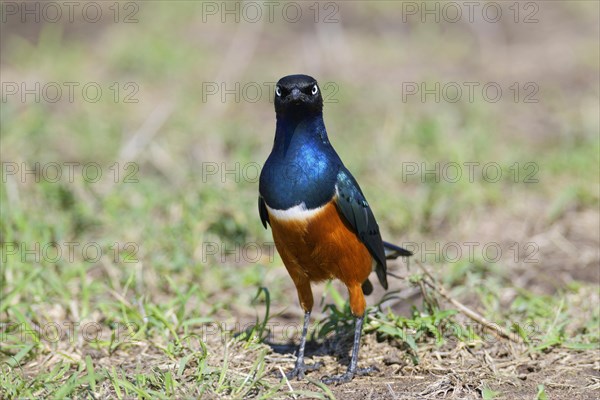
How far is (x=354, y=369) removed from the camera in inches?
157

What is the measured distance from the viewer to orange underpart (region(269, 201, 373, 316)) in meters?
3.82

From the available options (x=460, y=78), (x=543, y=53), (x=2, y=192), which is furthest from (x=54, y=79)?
(x=543, y=53)

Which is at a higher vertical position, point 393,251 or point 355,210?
point 355,210

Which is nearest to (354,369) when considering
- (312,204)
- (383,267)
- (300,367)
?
(300,367)

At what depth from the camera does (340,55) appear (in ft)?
32.0

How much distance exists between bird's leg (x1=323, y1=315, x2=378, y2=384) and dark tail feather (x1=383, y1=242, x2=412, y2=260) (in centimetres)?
52

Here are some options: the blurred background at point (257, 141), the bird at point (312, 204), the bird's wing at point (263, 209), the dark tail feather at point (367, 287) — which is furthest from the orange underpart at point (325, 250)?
the blurred background at point (257, 141)

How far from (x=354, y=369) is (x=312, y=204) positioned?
2.78ft

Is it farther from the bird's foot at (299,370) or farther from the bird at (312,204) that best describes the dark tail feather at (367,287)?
the bird's foot at (299,370)

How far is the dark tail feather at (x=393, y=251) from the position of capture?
4434 millimetres

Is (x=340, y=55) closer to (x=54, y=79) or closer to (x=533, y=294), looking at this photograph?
(x=54, y=79)

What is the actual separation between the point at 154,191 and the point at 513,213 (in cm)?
276

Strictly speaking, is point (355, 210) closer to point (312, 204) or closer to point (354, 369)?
point (312, 204)

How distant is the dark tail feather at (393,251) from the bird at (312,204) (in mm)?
385
